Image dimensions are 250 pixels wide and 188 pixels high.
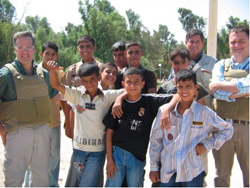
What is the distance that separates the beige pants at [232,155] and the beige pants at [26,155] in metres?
2.04

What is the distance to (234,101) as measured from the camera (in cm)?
281

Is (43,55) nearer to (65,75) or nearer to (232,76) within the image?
(65,75)

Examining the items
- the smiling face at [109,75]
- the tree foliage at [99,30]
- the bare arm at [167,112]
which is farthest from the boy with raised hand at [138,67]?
the tree foliage at [99,30]

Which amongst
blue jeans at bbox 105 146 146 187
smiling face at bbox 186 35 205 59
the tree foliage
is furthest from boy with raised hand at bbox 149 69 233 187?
the tree foliage

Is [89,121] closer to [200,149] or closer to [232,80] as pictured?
[200,149]

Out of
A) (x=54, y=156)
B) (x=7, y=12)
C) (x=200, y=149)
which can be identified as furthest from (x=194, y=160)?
(x=7, y=12)

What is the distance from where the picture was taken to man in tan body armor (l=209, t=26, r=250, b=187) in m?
2.77

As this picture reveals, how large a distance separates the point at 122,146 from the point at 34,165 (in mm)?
1095

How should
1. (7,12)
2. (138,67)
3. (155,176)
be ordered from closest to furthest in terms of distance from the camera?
(155,176)
(138,67)
(7,12)

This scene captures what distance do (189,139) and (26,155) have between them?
5.86 ft

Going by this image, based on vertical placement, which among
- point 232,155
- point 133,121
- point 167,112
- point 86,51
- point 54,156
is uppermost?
point 86,51

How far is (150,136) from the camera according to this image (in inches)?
102

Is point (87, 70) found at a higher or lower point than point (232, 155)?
higher

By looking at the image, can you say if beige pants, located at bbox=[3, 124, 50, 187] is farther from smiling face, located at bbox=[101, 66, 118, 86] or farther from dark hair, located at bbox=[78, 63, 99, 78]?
smiling face, located at bbox=[101, 66, 118, 86]
